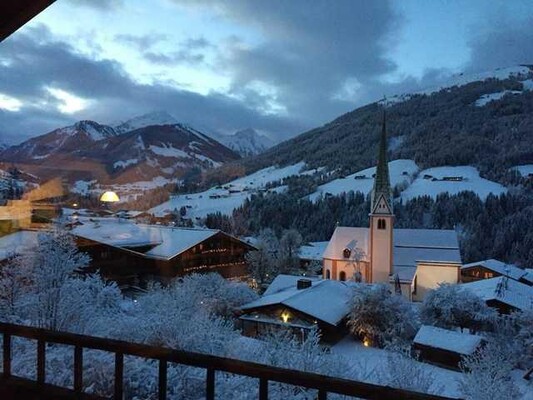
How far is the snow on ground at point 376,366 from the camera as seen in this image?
5664 mm

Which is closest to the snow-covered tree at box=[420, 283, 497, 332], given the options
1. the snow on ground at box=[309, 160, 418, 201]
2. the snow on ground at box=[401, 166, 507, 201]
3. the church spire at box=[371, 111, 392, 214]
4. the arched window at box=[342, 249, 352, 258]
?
the arched window at box=[342, 249, 352, 258]

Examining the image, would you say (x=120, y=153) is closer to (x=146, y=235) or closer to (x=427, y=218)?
(x=146, y=235)

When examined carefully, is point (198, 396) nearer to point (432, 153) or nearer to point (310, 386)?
point (310, 386)

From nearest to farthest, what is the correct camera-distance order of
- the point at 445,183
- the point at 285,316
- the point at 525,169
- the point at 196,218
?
the point at 285,316 < the point at 196,218 < the point at 525,169 < the point at 445,183

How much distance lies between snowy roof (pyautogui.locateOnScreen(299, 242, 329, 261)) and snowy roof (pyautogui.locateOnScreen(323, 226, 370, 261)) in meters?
0.44

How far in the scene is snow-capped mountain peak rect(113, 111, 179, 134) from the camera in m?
5.08

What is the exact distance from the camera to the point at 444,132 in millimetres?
21891

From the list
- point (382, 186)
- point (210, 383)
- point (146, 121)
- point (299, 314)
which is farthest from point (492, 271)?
point (210, 383)

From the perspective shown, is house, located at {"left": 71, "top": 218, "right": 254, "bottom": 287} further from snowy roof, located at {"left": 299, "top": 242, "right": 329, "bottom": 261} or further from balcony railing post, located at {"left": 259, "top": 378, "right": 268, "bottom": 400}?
balcony railing post, located at {"left": 259, "top": 378, "right": 268, "bottom": 400}

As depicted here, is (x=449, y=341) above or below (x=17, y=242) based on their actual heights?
below

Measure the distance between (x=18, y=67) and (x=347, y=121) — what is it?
2150cm

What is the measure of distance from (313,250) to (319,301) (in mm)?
7707

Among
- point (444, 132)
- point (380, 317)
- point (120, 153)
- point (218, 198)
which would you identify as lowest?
point (380, 317)

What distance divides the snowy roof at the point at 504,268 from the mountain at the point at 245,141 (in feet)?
26.4
